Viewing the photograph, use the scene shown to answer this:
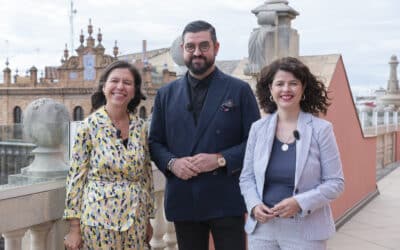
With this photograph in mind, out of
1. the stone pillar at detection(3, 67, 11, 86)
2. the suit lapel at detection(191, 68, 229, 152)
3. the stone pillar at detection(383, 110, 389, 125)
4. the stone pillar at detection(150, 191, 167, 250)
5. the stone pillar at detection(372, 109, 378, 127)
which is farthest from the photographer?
the stone pillar at detection(3, 67, 11, 86)

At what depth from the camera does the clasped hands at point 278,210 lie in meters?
2.27

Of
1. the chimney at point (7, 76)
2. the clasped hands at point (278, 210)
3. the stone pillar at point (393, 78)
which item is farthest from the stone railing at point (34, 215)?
the chimney at point (7, 76)

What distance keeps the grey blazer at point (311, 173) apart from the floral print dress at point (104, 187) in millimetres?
550

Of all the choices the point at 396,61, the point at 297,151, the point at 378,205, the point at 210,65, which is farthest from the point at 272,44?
the point at 396,61

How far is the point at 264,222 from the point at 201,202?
402 millimetres

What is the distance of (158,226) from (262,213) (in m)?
1.33

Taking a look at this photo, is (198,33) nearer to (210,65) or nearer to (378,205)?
(210,65)

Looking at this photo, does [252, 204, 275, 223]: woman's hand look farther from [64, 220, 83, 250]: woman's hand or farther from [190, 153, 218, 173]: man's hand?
[64, 220, 83, 250]: woman's hand

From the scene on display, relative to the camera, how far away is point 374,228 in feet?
19.0

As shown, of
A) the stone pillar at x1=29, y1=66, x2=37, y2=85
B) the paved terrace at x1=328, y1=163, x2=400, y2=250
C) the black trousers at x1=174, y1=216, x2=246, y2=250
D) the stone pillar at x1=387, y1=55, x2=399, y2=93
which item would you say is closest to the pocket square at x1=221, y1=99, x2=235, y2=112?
the black trousers at x1=174, y1=216, x2=246, y2=250

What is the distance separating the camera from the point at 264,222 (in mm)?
2383

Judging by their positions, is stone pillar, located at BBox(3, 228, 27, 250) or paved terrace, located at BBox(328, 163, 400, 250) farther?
paved terrace, located at BBox(328, 163, 400, 250)

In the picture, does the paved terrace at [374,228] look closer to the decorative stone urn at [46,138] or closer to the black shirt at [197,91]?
the black shirt at [197,91]

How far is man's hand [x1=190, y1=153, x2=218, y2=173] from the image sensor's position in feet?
8.48
